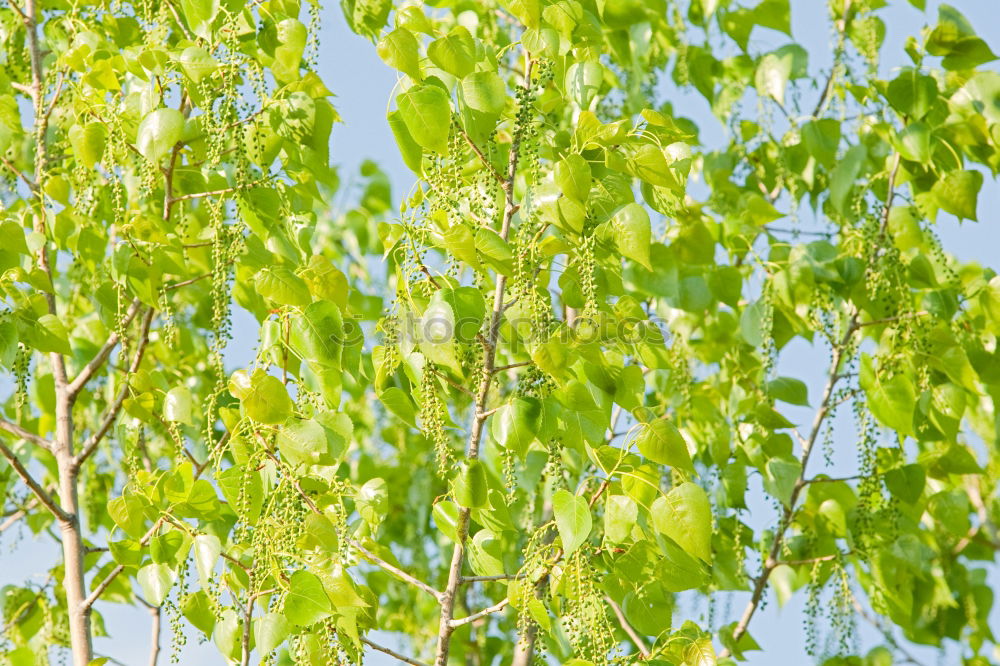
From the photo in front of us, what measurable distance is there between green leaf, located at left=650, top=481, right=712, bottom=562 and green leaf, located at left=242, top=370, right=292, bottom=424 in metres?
0.43

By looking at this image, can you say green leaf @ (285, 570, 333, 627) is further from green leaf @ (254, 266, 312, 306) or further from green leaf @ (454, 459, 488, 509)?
green leaf @ (254, 266, 312, 306)

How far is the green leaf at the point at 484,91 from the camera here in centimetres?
125

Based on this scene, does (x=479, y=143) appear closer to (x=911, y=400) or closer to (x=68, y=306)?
(x=911, y=400)

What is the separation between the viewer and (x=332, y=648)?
1295 mm

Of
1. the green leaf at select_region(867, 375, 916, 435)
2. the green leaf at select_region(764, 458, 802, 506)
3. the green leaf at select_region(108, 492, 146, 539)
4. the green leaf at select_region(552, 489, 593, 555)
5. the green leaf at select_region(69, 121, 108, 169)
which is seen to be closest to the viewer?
the green leaf at select_region(552, 489, 593, 555)

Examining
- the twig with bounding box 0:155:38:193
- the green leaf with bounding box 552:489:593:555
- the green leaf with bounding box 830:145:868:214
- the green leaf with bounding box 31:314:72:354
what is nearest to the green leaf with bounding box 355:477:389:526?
the green leaf with bounding box 552:489:593:555

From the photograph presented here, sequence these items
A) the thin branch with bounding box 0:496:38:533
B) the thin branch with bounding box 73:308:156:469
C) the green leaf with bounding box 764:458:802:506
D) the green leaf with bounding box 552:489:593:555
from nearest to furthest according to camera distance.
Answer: the green leaf with bounding box 552:489:593:555 → the thin branch with bounding box 73:308:156:469 → the green leaf with bounding box 764:458:802:506 → the thin branch with bounding box 0:496:38:533

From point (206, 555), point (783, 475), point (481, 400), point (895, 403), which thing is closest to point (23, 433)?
point (206, 555)

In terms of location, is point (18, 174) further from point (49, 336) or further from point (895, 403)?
point (895, 403)

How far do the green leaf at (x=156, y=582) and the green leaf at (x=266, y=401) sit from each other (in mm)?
291

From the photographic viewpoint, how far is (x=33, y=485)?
1.65 metres

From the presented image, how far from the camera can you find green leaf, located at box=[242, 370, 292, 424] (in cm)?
128

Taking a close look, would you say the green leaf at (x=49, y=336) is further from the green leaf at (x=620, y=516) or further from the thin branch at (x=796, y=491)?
the thin branch at (x=796, y=491)

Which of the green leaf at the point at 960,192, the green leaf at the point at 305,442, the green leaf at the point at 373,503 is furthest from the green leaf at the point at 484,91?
the green leaf at the point at 960,192
